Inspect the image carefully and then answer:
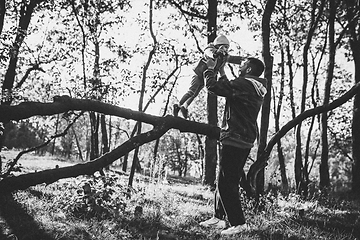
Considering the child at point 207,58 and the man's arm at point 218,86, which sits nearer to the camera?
the man's arm at point 218,86

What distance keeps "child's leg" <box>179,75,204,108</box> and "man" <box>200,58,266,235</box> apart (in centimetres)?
52

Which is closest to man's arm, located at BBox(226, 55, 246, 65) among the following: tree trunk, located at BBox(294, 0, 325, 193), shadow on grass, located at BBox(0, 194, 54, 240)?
shadow on grass, located at BBox(0, 194, 54, 240)

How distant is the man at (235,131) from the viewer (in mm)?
3861

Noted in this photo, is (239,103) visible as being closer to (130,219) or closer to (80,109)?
(80,109)

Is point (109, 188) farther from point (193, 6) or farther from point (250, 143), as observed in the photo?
point (193, 6)

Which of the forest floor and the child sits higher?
the child

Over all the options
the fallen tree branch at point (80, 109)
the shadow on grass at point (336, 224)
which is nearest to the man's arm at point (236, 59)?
the fallen tree branch at point (80, 109)

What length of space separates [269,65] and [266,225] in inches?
119

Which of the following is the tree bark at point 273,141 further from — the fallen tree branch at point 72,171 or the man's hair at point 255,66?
the fallen tree branch at point 72,171

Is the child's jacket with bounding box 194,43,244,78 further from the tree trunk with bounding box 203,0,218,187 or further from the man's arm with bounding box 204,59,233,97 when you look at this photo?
the tree trunk with bounding box 203,0,218,187

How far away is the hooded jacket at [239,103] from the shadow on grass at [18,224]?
245 cm

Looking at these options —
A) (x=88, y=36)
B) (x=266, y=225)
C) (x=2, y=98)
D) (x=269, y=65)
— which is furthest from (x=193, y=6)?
(x=266, y=225)

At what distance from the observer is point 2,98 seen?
4871mm

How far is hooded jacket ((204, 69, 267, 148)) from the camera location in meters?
3.87
